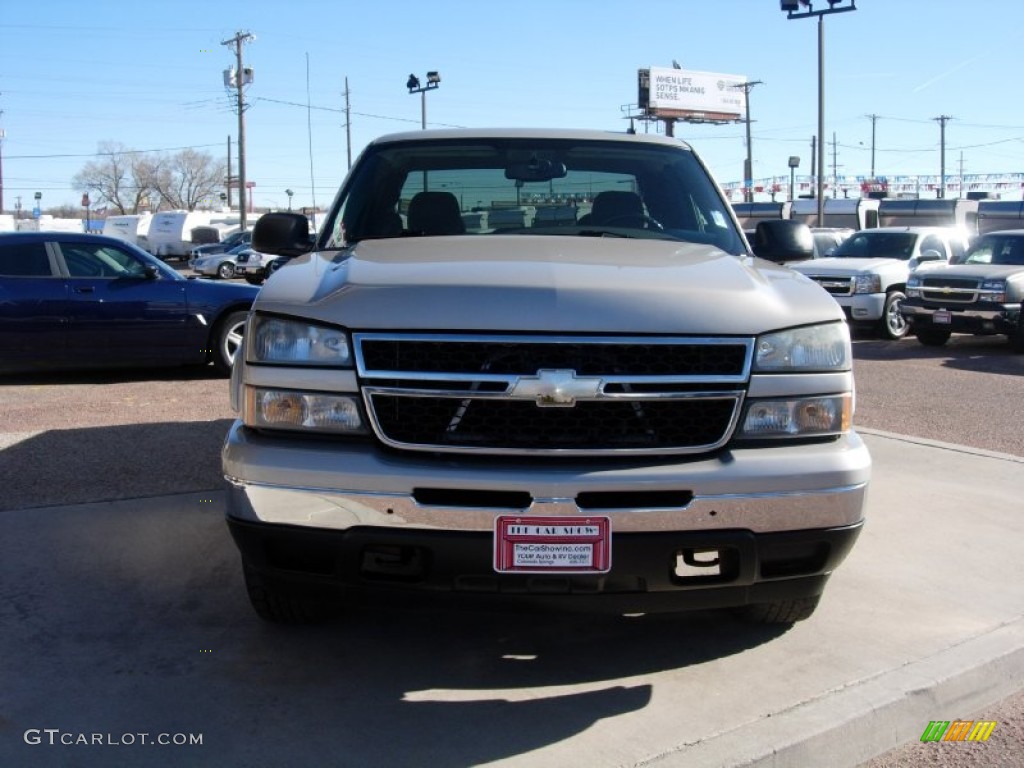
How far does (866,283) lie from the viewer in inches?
661

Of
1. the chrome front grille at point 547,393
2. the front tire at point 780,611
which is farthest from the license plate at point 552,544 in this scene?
the front tire at point 780,611

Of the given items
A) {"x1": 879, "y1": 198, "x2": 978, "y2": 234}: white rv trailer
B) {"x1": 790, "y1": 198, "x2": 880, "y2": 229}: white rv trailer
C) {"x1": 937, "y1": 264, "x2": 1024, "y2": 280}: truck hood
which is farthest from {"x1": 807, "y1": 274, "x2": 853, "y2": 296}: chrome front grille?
{"x1": 790, "y1": 198, "x2": 880, "y2": 229}: white rv trailer

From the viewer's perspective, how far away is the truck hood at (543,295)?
3168mm

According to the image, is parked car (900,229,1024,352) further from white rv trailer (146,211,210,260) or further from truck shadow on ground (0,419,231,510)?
white rv trailer (146,211,210,260)

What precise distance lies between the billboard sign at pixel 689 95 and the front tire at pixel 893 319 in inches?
2143

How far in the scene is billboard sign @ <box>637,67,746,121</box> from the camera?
69.1 metres

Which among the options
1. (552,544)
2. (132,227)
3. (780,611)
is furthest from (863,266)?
(132,227)

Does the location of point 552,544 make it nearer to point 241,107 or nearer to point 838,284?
point 838,284

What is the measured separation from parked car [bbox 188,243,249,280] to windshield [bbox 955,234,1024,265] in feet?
91.3

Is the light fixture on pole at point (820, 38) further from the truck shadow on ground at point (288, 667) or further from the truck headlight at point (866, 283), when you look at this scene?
the truck shadow on ground at point (288, 667)

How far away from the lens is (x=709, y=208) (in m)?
4.91

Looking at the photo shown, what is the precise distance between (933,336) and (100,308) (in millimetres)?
11687

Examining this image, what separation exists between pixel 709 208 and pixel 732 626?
192cm

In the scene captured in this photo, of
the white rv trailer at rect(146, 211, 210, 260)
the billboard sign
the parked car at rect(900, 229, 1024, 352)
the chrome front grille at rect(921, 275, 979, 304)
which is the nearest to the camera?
the parked car at rect(900, 229, 1024, 352)
